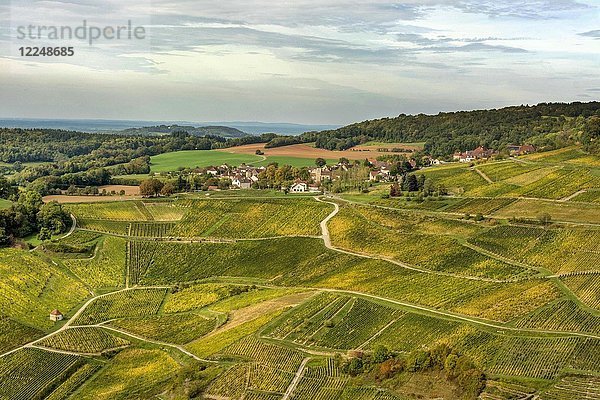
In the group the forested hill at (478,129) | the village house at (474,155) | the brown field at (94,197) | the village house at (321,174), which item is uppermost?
the forested hill at (478,129)

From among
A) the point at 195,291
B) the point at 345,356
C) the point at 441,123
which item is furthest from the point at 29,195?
the point at 441,123

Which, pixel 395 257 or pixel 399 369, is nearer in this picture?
pixel 399 369

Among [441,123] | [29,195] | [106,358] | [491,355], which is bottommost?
[106,358]

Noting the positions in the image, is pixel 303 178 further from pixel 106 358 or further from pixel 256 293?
pixel 106 358

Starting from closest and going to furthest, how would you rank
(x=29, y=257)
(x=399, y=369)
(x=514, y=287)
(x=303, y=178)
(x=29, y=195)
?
(x=399, y=369)
(x=514, y=287)
(x=29, y=257)
(x=29, y=195)
(x=303, y=178)

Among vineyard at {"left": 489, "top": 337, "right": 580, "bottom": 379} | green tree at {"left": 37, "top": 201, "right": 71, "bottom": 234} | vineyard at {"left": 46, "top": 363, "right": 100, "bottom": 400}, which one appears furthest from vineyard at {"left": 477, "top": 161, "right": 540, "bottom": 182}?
vineyard at {"left": 46, "top": 363, "right": 100, "bottom": 400}

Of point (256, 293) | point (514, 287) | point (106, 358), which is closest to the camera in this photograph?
point (106, 358)

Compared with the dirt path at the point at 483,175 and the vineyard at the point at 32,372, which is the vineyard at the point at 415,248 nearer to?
the dirt path at the point at 483,175

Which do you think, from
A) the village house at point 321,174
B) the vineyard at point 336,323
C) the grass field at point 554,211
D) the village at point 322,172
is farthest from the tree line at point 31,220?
the grass field at point 554,211
